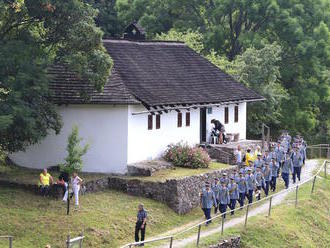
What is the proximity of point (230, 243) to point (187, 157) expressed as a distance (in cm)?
950

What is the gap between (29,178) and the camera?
35750mm

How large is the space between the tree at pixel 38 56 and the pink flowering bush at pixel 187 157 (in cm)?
651

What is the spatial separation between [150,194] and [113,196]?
163 cm

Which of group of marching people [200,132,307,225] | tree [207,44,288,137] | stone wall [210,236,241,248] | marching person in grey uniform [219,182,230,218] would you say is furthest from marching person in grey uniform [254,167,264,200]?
tree [207,44,288,137]

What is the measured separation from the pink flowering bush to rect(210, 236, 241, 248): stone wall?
8.48 metres

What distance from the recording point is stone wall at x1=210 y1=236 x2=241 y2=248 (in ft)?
99.8

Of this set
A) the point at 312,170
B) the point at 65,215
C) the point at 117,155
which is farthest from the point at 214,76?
the point at 65,215

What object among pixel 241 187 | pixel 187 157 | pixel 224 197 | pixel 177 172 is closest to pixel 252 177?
pixel 241 187

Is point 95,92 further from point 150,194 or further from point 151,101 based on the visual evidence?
point 150,194

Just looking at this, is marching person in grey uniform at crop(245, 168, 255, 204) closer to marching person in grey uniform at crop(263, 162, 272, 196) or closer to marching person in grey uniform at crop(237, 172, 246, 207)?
marching person in grey uniform at crop(237, 172, 246, 207)

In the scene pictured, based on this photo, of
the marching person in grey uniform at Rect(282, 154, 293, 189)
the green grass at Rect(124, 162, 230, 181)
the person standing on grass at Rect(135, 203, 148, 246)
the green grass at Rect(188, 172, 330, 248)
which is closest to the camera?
the person standing on grass at Rect(135, 203, 148, 246)

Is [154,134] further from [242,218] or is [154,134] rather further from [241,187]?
[242,218]

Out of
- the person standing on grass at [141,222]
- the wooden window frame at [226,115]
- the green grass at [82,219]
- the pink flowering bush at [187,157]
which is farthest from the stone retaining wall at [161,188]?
the wooden window frame at [226,115]

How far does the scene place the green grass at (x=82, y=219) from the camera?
2950cm
